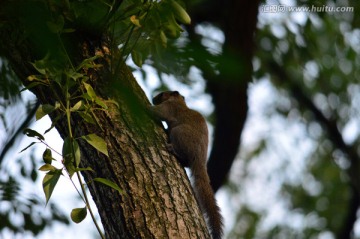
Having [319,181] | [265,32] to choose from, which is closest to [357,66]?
[265,32]

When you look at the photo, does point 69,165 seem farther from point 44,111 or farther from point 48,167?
point 44,111

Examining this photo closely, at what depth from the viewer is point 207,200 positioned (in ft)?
13.3

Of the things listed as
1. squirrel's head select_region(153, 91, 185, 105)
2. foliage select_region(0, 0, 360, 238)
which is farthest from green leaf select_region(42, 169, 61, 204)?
squirrel's head select_region(153, 91, 185, 105)

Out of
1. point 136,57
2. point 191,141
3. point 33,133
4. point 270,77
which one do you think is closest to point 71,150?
point 33,133

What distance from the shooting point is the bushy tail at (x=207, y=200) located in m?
3.82

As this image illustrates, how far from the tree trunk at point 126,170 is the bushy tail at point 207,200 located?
85cm

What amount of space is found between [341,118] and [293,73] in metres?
1.02

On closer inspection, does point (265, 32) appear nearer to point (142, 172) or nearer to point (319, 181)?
point (319, 181)

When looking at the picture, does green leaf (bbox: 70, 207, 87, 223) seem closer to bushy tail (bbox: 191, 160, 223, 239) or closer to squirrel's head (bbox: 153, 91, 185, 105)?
bushy tail (bbox: 191, 160, 223, 239)

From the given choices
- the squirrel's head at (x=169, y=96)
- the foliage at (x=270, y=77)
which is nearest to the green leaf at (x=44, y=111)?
the foliage at (x=270, y=77)

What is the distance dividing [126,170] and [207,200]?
1.31 meters

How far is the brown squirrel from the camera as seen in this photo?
13.0ft

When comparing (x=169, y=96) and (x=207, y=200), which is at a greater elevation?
(x=169, y=96)

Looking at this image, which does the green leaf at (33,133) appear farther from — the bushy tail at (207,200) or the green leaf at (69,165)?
the bushy tail at (207,200)
